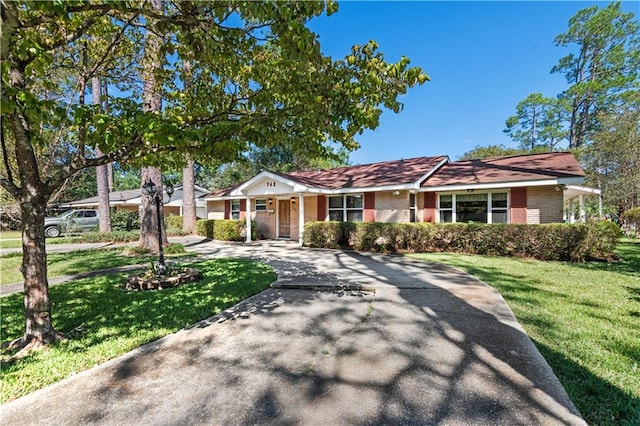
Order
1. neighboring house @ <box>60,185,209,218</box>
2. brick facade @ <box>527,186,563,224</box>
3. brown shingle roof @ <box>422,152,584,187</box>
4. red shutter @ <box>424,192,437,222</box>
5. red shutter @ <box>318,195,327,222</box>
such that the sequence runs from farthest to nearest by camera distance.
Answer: neighboring house @ <box>60,185,209,218</box>
red shutter @ <box>318,195,327,222</box>
red shutter @ <box>424,192,437,222</box>
brown shingle roof @ <box>422,152,584,187</box>
brick facade @ <box>527,186,563,224</box>

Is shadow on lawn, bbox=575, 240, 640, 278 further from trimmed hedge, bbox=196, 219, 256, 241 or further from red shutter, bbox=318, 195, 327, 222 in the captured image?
trimmed hedge, bbox=196, 219, 256, 241

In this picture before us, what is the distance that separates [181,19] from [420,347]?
184 inches

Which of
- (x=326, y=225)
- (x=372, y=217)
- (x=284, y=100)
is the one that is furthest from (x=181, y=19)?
(x=372, y=217)

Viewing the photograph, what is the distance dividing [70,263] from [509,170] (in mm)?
17338

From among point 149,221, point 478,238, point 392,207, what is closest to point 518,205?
point 478,238

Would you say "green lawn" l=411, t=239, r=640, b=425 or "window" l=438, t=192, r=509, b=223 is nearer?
"green lawn" l=411, t=239, r=640, b=425

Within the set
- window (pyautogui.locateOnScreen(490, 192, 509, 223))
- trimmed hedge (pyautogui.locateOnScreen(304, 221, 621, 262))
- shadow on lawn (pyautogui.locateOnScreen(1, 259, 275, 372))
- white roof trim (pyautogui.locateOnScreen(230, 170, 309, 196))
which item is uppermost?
white roof trim (pyautogui.locateOnScreen(230, 170, 309, 196))

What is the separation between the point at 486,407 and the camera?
96.0 inches

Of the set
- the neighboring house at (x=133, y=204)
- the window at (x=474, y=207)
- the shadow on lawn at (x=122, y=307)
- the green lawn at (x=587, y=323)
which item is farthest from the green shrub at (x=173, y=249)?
the neighboring house at (x=133, y=204)

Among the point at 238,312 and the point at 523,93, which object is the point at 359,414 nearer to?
→ the point at 238,312

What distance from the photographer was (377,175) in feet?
50.9

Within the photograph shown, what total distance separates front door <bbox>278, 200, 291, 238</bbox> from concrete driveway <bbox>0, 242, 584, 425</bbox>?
12.9m

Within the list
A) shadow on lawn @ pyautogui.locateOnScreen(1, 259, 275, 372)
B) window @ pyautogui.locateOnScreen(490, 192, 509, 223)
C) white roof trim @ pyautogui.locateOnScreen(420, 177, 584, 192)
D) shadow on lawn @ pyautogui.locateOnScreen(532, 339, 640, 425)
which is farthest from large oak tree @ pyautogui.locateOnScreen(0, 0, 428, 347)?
window @ pyautogui.locateOnScreen(490, 192, 509, 223)

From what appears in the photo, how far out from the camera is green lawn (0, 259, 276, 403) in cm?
311
